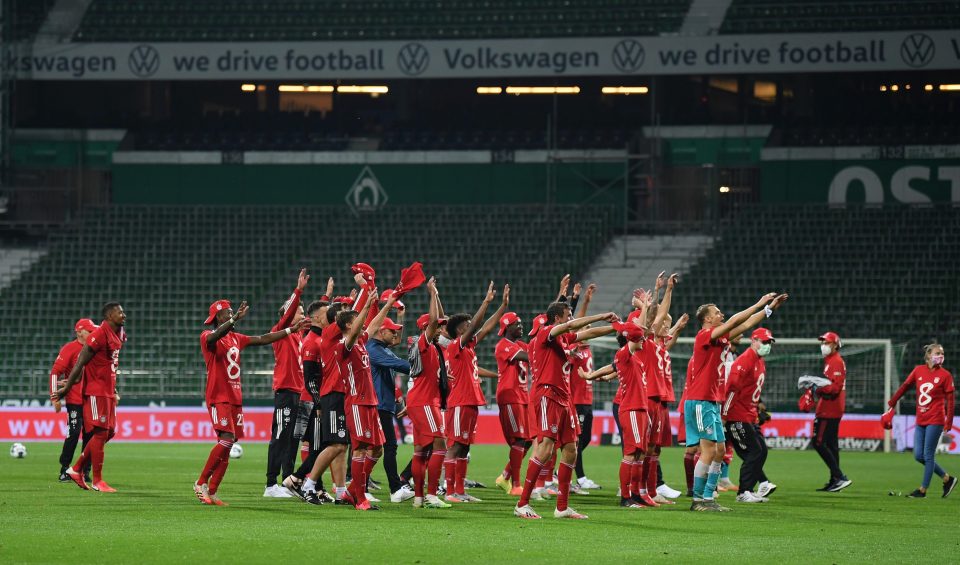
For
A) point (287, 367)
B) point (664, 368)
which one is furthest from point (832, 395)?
point (287, 367)

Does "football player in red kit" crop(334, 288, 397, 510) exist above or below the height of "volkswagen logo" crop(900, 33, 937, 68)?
below

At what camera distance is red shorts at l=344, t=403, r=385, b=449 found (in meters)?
15.4

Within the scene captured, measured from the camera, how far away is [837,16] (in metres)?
44.2

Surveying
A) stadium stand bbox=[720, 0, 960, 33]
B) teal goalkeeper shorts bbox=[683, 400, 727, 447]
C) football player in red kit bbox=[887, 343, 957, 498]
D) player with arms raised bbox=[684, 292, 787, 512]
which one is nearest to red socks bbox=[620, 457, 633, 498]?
player with arms raised bbox=[684, 292, 787, 512]

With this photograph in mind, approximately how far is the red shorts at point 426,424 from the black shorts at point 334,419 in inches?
36.4

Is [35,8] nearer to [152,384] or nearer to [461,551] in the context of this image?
[152,384]

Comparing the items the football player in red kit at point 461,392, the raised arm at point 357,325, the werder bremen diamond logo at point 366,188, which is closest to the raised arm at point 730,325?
the football player in red kit at point 461,392

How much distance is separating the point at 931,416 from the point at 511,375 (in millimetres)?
6287

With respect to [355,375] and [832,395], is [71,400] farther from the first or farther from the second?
[832,395]

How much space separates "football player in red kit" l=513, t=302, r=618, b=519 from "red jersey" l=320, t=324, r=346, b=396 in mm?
2269

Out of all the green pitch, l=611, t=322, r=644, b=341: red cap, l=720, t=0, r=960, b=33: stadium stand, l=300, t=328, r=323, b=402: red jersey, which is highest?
l=720, t=0, r=960, b=33: stadium stand

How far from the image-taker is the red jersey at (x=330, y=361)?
1560 cm

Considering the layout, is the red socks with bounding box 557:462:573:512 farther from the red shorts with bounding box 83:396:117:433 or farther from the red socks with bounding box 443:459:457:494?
the red shorts with bounding box 83:396:117:433

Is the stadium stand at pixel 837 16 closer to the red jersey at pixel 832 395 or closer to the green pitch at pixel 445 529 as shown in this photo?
the red jersey at pixel 832 395
